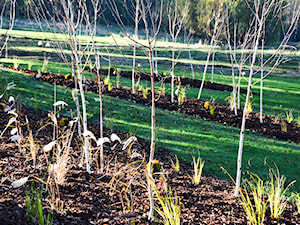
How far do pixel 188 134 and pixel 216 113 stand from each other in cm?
195

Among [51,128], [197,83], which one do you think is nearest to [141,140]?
[51,128]

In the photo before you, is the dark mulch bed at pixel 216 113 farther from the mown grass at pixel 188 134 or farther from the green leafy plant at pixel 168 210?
the green leafy plant at pixel 168 210

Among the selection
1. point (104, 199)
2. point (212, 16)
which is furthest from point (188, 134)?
point (212, 16)

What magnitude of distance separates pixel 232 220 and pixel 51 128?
153 inches

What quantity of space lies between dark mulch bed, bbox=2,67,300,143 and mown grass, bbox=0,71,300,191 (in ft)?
1.14

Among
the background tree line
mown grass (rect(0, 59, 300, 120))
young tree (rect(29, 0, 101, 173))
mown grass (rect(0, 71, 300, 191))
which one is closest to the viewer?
young tree (rect(29, 0, 101, 173))

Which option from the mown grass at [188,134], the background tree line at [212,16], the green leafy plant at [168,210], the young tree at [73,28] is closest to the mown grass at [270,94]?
the mown grass at [188,134]

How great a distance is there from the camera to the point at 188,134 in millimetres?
6633

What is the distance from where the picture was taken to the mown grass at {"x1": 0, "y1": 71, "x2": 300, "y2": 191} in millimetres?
5430

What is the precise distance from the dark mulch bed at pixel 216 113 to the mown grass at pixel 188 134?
0.35 metres

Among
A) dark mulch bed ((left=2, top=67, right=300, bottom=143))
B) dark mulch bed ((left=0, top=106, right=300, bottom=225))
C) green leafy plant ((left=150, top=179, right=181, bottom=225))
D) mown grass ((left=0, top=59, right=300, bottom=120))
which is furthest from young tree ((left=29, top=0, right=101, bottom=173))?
mown grass ((left=0, top=59, right=300, bottom=120))

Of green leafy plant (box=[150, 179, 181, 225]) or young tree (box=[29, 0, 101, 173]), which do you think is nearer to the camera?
green leafy plant (box=[150, 179, 181, 225])

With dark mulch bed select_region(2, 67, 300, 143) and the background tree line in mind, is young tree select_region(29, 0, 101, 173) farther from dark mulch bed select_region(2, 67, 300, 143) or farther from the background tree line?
dark mulch bed select_region(2, 67, 300, 143)

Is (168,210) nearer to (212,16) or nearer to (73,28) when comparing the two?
(73,28)
